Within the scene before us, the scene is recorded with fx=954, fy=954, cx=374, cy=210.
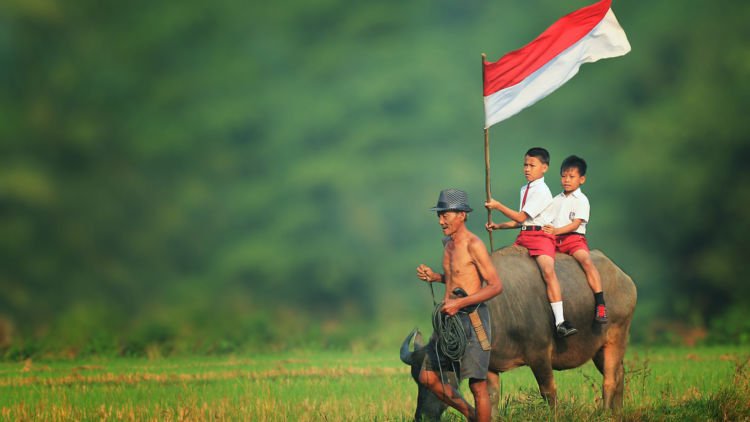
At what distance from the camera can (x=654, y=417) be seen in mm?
7020

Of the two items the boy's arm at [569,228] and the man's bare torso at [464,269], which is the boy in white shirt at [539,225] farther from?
the man's bare torso at [464,269]

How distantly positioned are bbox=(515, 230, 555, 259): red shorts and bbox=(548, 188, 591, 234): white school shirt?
1.02ft

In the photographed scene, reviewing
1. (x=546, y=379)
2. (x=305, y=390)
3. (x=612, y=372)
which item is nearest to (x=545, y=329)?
(x=546, y=379)

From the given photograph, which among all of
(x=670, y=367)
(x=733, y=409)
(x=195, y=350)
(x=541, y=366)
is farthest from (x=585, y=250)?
(x=195, y=350)

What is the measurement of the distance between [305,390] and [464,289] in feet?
12.2

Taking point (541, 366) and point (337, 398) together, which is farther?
point (337, 398)

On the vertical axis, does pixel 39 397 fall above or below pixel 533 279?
below

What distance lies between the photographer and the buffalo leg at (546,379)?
6.71 m

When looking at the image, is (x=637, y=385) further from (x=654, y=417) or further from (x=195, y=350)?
(x=195, y=350)

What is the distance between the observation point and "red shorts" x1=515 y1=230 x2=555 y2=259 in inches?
272

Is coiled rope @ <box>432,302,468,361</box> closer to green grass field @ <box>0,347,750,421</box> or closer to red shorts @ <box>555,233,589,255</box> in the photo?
green grass field @ <box>0,347,750,421</box>

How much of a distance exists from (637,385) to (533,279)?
2909 mm

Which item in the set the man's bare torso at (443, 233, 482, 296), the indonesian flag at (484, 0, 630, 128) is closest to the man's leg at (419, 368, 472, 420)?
the man's bare torso at (443, 233, 482, 296)

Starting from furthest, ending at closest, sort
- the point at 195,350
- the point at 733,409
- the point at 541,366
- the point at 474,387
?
1. the point at 195,350
2. the point at 733,409
3. the point at 541,366
4. the point at 474,387
